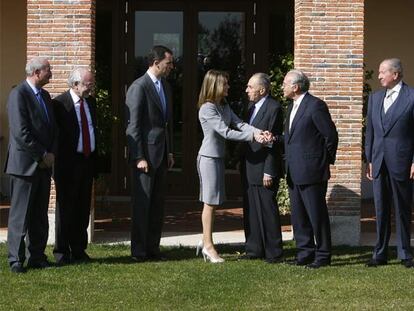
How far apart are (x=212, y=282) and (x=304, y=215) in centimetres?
137

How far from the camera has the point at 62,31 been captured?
9461 mm

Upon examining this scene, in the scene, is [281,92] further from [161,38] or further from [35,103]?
[35,103]

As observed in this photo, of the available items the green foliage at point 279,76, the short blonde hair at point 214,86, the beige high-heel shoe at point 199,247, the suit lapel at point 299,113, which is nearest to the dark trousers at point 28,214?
the beige high-heel shoe at point 199,247

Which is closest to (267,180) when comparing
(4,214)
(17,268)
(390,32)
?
(17,268)

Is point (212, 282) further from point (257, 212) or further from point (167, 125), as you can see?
point (167, 125)

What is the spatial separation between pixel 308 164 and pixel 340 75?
6.14ft

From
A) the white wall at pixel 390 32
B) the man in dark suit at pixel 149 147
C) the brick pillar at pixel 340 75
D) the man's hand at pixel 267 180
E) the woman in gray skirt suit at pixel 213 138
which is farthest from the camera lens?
the white wall at pixel 390 32

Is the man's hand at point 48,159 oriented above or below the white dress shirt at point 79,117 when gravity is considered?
below

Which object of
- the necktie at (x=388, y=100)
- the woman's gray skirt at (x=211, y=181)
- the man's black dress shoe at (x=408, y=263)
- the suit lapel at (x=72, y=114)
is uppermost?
the necktie at (x=388, y=100)

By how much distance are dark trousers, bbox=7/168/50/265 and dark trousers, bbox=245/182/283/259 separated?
2.19 meters

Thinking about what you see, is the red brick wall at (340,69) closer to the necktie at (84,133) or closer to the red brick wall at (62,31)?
the red brick wall at (62,31)

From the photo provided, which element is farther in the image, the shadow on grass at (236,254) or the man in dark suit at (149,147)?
the shadow on grass at (236,254)

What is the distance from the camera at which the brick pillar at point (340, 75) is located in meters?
9.45

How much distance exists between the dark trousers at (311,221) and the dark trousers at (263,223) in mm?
284
